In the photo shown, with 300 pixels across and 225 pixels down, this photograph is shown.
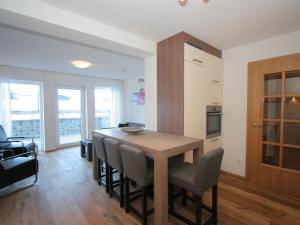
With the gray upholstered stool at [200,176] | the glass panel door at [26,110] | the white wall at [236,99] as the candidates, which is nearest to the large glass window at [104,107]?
the glass panel door at [26,110]

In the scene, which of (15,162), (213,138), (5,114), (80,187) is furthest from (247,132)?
(5,114)

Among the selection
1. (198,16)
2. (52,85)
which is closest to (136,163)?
(198,16)

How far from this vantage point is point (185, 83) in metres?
2.38

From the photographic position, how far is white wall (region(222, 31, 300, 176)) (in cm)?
278

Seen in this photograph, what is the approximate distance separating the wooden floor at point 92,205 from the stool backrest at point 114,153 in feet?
1.89

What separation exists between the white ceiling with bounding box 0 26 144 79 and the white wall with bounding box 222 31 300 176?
213cm

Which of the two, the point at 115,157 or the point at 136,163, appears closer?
the point at 136,163

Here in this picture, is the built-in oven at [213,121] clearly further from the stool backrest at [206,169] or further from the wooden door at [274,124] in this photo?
the stool backrest at [206,169]

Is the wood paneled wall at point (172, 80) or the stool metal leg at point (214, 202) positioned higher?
the wood paneled wall at point (172, 80)

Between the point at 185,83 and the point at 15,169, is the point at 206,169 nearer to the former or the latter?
the point at 185,83

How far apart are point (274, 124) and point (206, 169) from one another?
184 cm

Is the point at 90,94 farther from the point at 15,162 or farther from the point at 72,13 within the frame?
the point at 72,13

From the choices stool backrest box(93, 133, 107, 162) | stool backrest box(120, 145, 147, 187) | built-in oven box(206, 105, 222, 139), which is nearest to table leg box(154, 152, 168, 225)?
stool backrest box(120, 145, 147, 187)

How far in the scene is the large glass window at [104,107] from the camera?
19.7 ft
